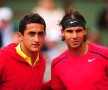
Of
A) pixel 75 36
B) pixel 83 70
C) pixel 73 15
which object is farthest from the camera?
pixel 73 15

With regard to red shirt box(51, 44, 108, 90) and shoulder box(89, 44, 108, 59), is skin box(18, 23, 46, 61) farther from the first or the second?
shoulder box(89, 44, 108, 59)

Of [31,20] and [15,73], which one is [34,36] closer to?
[31,20]

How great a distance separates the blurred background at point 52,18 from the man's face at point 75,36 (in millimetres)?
2423

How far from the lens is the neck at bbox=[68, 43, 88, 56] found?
8133 mm

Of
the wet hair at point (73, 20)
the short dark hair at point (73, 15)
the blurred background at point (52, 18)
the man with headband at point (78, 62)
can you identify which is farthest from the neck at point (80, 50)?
the blurred background at point (52, 18)

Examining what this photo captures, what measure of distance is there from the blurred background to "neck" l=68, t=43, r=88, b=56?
7.41 feet

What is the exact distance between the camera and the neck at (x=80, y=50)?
8.13 meters

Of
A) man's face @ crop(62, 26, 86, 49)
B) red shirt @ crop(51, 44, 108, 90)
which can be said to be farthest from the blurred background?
man's face @ crop(62, 26, 86, 49)

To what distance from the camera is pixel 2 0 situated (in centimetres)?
1356

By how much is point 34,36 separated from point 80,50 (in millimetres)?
703

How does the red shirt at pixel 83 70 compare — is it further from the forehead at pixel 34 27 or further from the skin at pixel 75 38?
the forehead at pixel 34 27

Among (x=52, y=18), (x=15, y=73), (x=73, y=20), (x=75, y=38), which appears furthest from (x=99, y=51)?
(x=52, y=18)

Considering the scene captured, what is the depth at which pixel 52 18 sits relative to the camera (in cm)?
1250

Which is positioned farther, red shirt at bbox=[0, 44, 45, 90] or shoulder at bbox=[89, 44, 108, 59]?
shoulder at bbox=[89, 44, 108, 59]
